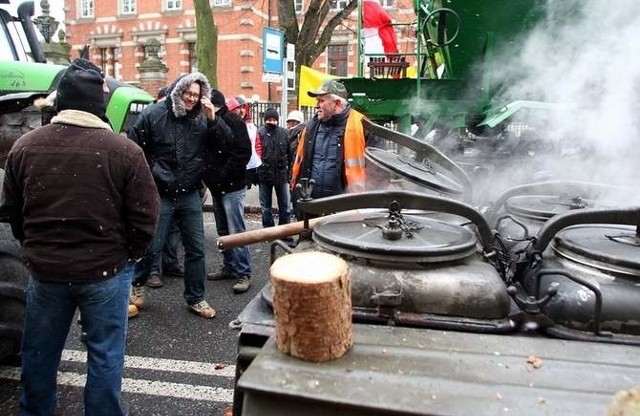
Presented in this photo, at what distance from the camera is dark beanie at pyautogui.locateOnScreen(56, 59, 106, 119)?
2.48 meters

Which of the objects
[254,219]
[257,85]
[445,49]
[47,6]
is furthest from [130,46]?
[445,49]

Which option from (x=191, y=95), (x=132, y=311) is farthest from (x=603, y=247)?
(x=132, y=311)

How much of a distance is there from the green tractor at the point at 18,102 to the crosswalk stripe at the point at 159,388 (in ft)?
0.86

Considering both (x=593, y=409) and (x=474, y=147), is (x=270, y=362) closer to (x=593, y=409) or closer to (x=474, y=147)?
(x=593, y=409)

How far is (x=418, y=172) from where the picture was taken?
322 cm

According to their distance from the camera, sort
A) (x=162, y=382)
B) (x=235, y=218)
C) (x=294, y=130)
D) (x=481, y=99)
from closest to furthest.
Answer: (x=162, y=382) < (x=235, y=218) < (x=481, y=99) < (x=294, y=130)

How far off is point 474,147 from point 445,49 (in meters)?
1.15

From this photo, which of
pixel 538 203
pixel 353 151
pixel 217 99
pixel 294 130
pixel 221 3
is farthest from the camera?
pixel 221 3

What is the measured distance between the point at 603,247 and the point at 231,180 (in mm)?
3678

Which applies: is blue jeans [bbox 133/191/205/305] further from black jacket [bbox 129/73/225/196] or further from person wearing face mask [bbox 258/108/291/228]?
person wearing face mask [bbox 258/108/291/228]

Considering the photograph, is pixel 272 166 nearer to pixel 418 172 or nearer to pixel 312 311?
pixel 418 172

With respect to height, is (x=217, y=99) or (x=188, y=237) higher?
(x=217, y=99)

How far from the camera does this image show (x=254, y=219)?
→ 356 inches

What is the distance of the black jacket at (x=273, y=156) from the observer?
714 centimetres
